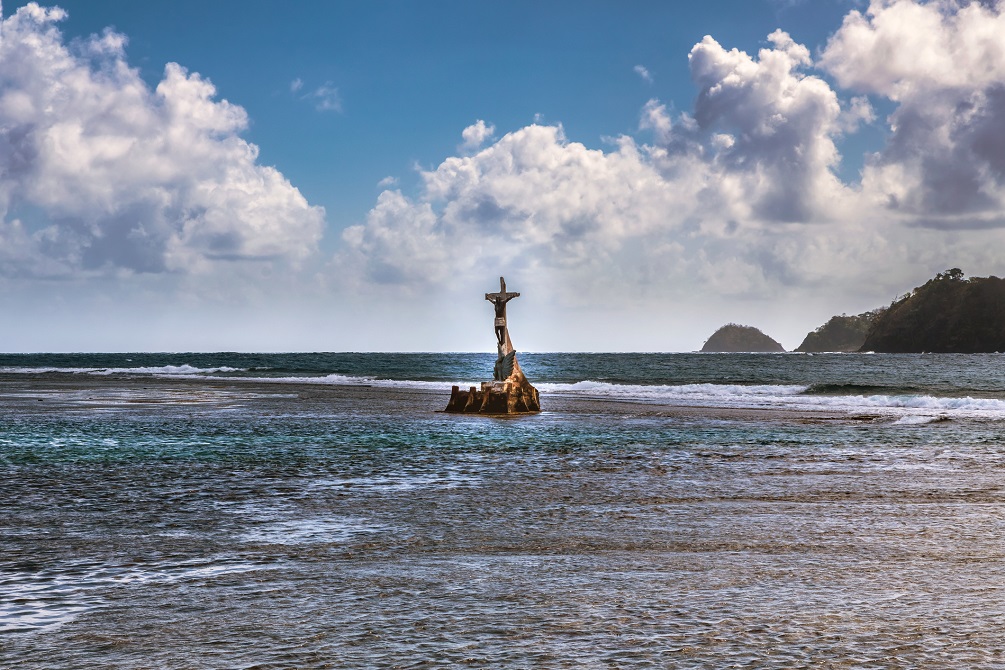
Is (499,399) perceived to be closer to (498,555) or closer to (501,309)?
(501,309)

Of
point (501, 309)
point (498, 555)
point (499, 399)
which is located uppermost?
point (501, 309)

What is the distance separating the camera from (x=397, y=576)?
7.36m

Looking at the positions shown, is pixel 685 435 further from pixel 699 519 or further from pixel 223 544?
pixel 223 544

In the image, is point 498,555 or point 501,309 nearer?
point 498,555

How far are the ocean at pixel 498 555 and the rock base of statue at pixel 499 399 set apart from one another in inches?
435

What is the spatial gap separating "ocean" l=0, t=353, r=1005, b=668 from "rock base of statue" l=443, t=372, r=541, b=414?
11.0 meters

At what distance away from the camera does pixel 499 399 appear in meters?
30.8

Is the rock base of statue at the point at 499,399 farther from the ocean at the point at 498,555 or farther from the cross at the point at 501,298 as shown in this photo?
the ocean at the point at 498,555

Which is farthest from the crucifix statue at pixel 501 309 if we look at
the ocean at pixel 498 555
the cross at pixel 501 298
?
the ocean at pixel 498 555

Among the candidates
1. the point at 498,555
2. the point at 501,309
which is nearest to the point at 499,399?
the point at 501,309

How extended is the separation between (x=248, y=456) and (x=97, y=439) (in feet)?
18.2

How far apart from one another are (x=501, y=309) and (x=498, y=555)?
886 inches

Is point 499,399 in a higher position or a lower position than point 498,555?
higher

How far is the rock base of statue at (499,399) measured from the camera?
101ft
